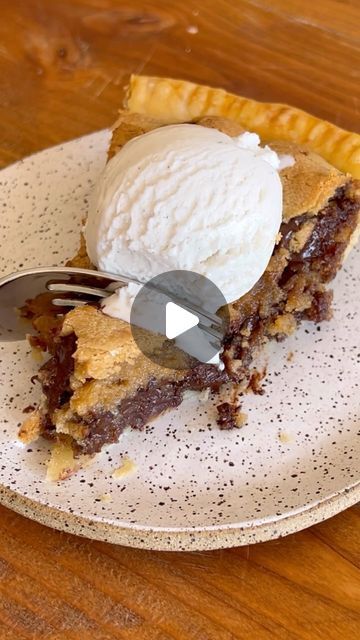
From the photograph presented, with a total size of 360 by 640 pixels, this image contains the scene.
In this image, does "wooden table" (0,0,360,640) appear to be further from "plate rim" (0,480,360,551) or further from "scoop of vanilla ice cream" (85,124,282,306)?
"scoop of vanilla ice cream" (85,124,282,306)

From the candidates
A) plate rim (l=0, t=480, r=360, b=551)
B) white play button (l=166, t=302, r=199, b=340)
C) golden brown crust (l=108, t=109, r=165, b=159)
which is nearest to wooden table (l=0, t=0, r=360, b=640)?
plate rim (l=0, t=480, r=360, b=551)

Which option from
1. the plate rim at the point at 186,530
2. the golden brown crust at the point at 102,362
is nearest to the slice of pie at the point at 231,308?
the golden brown crust at the point at 102,362

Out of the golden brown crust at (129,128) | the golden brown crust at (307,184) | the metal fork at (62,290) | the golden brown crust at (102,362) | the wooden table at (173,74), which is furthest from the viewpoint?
the golden brown crust at (129,128)

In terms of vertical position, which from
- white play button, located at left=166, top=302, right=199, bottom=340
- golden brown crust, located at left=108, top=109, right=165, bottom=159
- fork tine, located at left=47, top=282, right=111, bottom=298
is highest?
golden brown crust, located at left=108, top=109, right=165, bottom=159

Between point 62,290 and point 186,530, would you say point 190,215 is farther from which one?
point 186,530

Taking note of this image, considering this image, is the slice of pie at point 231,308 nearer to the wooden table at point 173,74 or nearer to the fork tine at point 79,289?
the fork tine at point 79,289

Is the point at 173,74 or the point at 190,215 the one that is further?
the point at 173,74

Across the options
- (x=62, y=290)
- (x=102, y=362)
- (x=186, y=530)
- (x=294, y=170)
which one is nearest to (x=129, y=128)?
(x=294, y=170)
